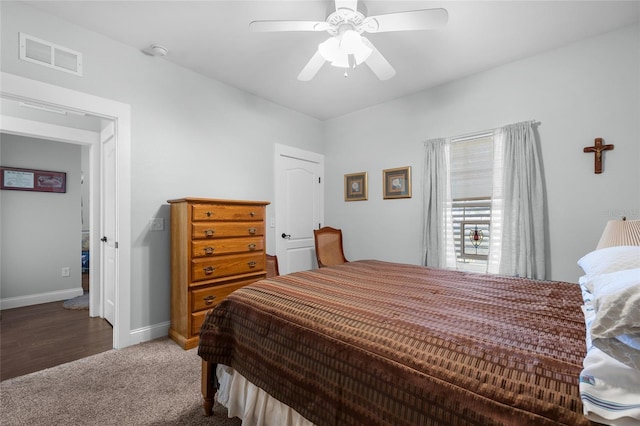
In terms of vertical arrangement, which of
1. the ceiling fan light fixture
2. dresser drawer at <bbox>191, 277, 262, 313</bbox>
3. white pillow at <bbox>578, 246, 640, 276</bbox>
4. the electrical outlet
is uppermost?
the ceiling fan light fixture

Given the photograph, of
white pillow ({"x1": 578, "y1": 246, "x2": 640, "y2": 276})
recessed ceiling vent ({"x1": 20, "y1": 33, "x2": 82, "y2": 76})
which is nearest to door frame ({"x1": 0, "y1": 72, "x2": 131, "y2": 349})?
recessed ceiling vent ({"x1": 20, "y1": 33, "x2": 82, "y2": 76})

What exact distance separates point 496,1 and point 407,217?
228 centimetres

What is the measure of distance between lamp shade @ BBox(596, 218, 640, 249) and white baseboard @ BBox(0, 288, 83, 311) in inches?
239

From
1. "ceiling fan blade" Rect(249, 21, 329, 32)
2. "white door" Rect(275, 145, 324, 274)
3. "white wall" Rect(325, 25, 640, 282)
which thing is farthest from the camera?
"white door" Rect(275, 145, 324, 274)

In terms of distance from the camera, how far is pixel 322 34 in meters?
2.53

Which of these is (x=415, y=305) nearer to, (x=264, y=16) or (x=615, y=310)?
(x=615, y=310)

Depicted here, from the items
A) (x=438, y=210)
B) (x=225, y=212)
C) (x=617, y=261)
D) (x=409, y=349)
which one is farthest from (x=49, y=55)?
(x=438, y=210)

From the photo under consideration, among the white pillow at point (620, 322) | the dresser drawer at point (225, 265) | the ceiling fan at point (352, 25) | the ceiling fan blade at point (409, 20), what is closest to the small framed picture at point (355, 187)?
the dresser drawer at point (225, 265)

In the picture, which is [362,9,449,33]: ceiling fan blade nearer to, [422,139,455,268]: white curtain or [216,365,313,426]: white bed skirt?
[422,139,455,268]: white curtain

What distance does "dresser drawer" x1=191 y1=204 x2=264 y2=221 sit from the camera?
266 centimetres

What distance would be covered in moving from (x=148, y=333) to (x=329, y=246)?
2.38 metres

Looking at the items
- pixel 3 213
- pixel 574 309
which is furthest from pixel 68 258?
pixel 574 309

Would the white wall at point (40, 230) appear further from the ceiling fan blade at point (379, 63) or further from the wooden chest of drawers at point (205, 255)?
the ceiling fan blade at point (379, 63)

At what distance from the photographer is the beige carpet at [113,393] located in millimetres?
1691
